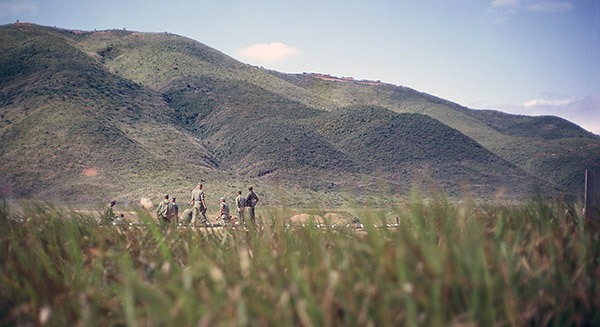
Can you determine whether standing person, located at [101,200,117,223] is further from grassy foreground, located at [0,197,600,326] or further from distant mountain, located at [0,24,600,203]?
distant mountain, located at [0,24,600,203]

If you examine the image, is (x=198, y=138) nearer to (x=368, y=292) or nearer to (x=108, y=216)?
(x=108, y=216)

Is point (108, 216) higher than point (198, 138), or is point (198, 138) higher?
point (198, 138)

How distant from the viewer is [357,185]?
51500 mm

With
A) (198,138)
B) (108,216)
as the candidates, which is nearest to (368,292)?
(108,216)

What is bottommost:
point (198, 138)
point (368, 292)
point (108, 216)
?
point (108, 216)

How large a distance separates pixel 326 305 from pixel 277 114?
69102mm

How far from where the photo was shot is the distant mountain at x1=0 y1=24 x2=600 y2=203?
46156 mm

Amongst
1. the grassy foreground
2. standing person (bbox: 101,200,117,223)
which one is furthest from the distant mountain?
the grassy foreground

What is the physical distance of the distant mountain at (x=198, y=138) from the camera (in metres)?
46.2

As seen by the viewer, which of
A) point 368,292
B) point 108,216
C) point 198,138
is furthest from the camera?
point 198,138

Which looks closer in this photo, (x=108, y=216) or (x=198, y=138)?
(x=108, y=216)

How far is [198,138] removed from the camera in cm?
6838

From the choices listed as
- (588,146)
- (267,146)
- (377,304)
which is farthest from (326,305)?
(588,146)

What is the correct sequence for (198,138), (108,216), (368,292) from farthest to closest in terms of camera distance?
(198,138), (108,216), (368,292)
